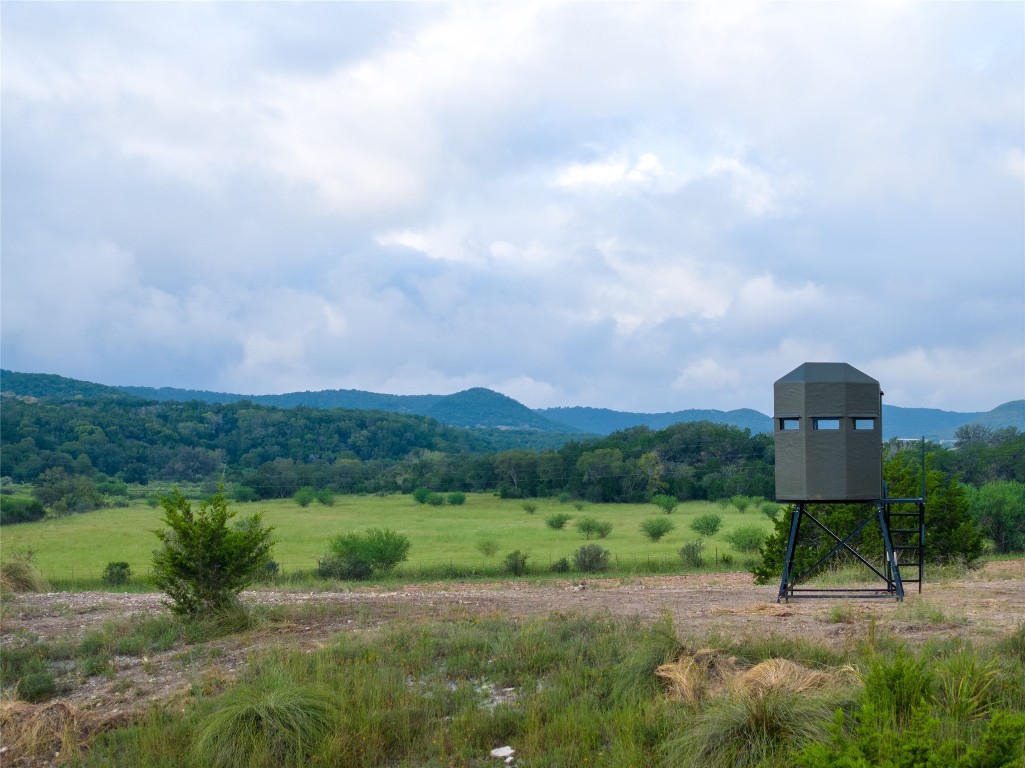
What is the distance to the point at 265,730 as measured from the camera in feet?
26.4

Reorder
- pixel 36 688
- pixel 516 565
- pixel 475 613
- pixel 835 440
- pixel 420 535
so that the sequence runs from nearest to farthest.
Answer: pixel 36 688
pixel 475 613
pixel 835 440
pixel 516 565
pixel 420 535

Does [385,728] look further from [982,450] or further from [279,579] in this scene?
[982,450]

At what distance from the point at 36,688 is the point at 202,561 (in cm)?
359

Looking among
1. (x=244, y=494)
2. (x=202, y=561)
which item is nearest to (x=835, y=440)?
(x=202, y=561)

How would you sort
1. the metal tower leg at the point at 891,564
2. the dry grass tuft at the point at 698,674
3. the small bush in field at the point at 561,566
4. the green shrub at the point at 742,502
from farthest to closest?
the green shrub at the point at 742,502
the small bush in field at the point at 561,566
the metal tower leg at the point at 891,564
the dry grass tuft at the point at 698,674

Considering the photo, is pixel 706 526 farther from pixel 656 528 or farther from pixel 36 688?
pixel 36 688

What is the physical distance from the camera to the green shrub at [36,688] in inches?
414

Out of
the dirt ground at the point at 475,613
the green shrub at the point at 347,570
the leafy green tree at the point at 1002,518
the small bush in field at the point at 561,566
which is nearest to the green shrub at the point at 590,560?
the small bush in field at the point at 561,566

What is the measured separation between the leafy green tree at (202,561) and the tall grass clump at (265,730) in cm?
569

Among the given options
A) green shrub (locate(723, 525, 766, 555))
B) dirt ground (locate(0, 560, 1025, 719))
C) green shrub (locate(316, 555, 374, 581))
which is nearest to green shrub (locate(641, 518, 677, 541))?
green shrub (locate(723, 525, 766, 555))

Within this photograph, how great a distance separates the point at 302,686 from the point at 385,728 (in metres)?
1.06

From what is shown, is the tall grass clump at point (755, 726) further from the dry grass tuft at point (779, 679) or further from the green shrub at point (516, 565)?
the green shrub at point (516, 565)

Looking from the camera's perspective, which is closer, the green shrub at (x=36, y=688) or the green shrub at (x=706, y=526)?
the green shrub at (x=36, y=688)

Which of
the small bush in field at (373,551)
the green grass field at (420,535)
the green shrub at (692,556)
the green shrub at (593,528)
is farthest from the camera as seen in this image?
the green shrub at (593,528)
